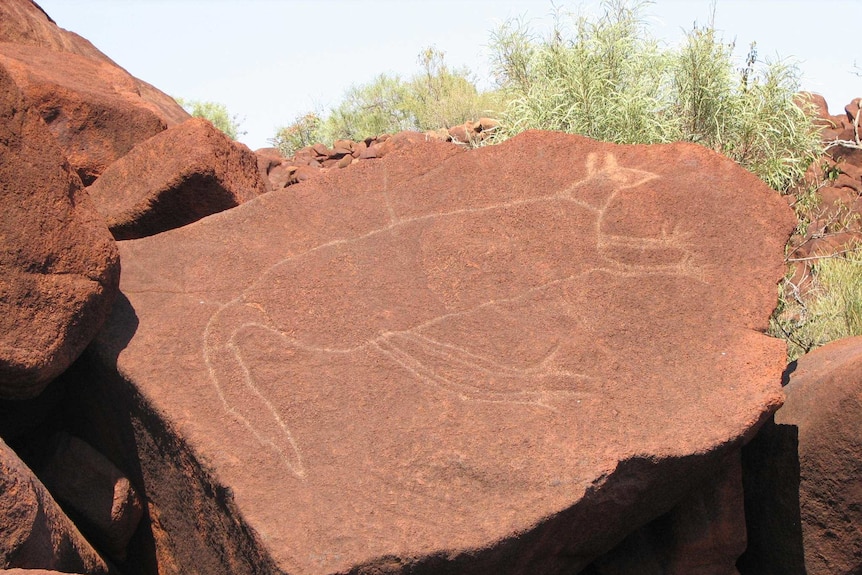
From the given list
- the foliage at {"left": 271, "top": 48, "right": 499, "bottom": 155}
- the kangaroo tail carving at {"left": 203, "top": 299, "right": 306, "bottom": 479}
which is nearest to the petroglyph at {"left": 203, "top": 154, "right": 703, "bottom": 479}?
the kangaroo tail carving at {"left": 203, "top": 299, "right": 306, "bottom": 479}

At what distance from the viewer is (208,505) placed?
3.09m

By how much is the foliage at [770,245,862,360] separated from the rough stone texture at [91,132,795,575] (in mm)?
2495

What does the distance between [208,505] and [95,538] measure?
74 centimetres

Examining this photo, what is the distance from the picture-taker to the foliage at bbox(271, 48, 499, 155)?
14.7m

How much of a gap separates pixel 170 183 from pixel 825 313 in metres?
4.32

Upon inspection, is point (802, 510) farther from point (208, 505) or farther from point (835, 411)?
point (208, 505)

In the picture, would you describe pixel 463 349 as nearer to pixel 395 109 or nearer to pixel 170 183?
pixel 170 183

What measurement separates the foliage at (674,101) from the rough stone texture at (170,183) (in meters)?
3.01

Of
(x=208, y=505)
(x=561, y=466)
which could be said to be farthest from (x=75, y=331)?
(x=561, y=466)

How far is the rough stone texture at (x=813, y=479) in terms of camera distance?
3289 mm

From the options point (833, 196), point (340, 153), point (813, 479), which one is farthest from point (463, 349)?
point (340, 153)

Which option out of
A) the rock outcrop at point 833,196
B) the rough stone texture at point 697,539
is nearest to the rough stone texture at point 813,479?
the rough stone texture at point 697,539

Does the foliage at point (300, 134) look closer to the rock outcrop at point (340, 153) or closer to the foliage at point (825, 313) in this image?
the rock outcrop at point (340, 153)

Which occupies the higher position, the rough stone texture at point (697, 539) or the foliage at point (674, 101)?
the foliage at point (674, 101)
